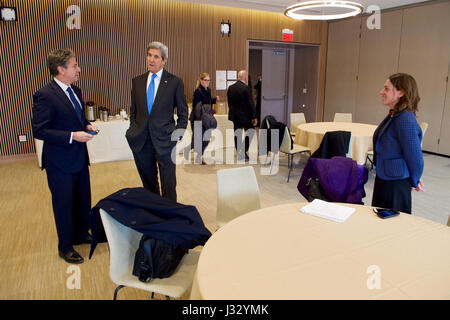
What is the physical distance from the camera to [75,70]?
2957mm

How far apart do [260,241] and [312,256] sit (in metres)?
0.29

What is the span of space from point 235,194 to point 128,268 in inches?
44.4

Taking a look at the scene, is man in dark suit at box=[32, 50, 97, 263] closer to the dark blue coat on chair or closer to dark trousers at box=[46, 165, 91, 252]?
dark trousers at box=[46, 165, 91, 252]

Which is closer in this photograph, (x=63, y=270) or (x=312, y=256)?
(x=312, y=256)

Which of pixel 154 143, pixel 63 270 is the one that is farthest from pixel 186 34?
pixel 63 270

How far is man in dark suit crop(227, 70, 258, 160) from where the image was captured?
6.47 metres

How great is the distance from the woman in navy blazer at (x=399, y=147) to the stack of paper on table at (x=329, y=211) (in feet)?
2.17

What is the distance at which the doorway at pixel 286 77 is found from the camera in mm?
10586

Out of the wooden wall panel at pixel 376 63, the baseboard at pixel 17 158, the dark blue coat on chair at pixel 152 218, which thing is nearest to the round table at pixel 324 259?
the dark blue coat on chair at pixel 152 218

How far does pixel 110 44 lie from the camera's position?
23.8 ft

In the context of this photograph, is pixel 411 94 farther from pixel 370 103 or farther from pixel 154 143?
pixel 370 103

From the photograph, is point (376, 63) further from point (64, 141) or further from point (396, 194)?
point (64, 141)

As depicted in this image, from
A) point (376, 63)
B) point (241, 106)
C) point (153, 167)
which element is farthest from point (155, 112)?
point (376, 63)

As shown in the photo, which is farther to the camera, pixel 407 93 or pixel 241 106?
pixel 241 106
